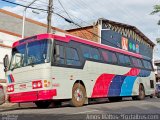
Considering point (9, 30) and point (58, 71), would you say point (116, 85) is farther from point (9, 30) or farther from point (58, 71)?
point (9, 30)

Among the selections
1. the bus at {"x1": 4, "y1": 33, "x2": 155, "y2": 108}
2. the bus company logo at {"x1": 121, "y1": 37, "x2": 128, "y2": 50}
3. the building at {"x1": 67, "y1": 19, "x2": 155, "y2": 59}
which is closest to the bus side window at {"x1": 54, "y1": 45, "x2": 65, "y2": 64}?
the bus at {"x1": 4, "y1": 33, "x2": 155, "y2": 108}

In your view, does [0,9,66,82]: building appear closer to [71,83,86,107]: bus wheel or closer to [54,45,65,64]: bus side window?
[71,83,86,107]: bus wheel

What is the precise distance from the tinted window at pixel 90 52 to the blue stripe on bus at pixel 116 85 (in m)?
2.07

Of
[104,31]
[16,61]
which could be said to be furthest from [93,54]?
[104,31]

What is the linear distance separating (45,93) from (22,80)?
1518 mm

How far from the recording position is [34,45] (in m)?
16.2

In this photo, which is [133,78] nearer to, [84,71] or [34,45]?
[84,71]

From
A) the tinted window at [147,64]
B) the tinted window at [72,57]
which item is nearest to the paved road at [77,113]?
the tinted window at [72,57]

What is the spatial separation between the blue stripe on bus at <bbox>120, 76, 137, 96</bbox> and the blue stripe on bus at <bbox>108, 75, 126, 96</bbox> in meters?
0.40

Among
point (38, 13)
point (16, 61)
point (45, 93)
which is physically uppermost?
point (38, 13)

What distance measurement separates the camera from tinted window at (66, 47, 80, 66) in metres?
16.6

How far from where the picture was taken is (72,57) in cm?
1694

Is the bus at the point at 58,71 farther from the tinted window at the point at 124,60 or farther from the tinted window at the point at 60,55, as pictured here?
the tinted window at the point at 124,60

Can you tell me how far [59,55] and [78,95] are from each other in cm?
232
